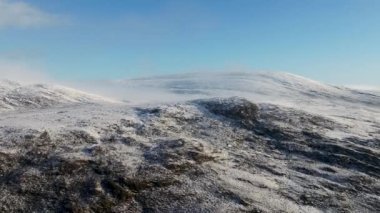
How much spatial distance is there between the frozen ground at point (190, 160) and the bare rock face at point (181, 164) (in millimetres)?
60

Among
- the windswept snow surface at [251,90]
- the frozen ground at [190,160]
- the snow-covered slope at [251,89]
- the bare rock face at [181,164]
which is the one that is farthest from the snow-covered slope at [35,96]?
the frozen ground at [190,160]

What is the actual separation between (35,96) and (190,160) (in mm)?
39464

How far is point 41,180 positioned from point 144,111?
14.0 meters

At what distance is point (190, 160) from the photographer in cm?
2686

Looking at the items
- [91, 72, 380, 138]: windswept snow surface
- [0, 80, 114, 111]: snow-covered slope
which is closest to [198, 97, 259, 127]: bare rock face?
[0, 80, 114, 111]: snow-covered slope

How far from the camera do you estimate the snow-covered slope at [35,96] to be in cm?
5534

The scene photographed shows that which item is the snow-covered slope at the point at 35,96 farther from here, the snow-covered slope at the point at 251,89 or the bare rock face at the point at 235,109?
the bare rock face at the point at 235,109

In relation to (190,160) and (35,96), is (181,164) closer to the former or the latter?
(190,160)

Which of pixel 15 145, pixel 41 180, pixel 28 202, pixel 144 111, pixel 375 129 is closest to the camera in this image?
pixel 28 202

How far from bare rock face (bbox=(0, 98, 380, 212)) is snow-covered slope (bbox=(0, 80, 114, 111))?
22527 mm

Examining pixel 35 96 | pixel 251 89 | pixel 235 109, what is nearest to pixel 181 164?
pixel 235 109

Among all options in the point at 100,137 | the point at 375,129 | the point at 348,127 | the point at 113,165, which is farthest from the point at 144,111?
the point at 375,129

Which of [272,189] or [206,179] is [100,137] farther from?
[272,189]

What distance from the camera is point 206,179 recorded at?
979 inches
